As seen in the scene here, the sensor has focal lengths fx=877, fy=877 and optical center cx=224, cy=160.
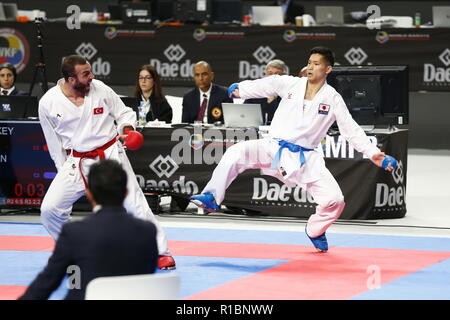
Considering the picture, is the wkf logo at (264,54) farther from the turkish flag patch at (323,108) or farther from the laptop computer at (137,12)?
the turkish flag patch at (323,108)

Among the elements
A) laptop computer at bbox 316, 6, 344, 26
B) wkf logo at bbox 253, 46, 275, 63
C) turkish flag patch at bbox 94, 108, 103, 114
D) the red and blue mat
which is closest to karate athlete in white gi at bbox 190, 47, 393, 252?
the red and blue mat

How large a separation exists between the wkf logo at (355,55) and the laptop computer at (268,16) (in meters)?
1.37

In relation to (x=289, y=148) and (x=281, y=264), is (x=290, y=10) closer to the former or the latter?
(x=289, y=148)

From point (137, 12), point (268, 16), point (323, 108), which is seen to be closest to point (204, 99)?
point (323, 108)

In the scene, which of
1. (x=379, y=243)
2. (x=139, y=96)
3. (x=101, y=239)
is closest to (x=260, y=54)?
(x=139, y=96)

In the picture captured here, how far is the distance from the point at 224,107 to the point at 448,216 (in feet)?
9.65

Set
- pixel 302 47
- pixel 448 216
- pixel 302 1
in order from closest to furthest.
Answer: pixel 448 216, pixel 302 47, pixel 302 1

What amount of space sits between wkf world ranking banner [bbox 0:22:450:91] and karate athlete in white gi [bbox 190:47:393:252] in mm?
7076

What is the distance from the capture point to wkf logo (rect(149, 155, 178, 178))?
10.6 metres

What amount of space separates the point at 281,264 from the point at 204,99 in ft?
13.3

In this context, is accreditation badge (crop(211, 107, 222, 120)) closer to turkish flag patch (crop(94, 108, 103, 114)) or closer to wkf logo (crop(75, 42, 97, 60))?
turkish flag patch (crop(94, 108, 103, 114))

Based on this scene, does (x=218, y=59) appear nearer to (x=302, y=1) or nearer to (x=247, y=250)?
(x=302, y=1)

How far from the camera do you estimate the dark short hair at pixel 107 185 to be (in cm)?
400

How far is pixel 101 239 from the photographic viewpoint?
3854mm
